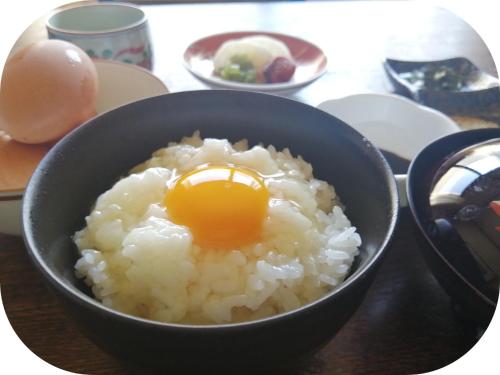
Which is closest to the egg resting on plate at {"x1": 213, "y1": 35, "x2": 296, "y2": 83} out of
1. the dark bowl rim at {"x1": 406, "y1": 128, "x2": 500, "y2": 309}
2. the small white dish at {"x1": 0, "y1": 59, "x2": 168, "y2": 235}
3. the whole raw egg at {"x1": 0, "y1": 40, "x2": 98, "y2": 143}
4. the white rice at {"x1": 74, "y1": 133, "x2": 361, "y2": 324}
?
the small white dish at {"x1": 0, "y1": 59, "x2": 168, "y2": 235}

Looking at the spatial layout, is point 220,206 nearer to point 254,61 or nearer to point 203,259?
point 203,259

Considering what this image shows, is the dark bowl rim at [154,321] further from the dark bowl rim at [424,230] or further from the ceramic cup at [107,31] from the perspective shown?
the ceramic cup at [107,31]

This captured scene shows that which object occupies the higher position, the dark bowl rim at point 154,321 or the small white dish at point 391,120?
the dark bowl rim at point 154,321

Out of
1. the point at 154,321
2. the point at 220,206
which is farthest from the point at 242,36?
the point at 154,321

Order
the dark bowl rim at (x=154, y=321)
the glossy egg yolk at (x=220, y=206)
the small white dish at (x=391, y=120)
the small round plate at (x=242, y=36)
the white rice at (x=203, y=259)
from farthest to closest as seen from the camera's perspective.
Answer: the small round plate at (x=242, y=36), the small white dish at (x=391, y=120), the glossy egg yolk at (x=220, y=206), the white rice at (x=203, y=259), the dark bowl rim at (x=154, y=321)

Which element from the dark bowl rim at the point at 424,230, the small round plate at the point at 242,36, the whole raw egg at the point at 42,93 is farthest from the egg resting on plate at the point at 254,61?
the dark bowl rim at the point at 424,230
